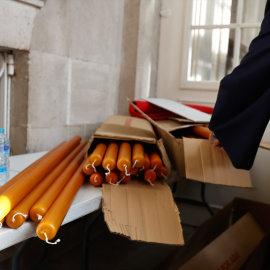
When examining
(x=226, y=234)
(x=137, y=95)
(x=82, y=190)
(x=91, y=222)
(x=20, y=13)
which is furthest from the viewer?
(x=137, y=95)

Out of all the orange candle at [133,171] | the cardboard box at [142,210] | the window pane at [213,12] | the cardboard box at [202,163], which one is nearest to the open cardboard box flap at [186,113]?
the cardboard box at [202,163]

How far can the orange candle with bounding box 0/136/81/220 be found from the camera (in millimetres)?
868

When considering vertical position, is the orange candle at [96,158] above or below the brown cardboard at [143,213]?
above

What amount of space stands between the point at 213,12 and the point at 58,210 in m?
2.24

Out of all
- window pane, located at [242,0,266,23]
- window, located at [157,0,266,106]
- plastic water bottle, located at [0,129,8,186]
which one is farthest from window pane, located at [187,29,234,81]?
plastic water bottle, located at [0,129,8,186]

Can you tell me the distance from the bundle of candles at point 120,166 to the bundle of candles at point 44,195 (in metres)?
0.06

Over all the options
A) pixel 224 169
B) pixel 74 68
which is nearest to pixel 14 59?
pixel 74 68

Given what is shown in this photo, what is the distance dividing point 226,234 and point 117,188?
2.53ft

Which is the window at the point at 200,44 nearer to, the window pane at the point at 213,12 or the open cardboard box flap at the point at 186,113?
the window pane at the point at 213,12

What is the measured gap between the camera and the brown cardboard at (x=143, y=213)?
39.7 inches

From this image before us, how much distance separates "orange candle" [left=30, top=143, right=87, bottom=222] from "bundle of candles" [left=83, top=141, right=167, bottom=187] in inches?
3.0

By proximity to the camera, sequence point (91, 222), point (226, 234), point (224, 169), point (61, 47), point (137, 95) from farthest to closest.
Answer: point (137, 95) → point (61, 47) → point (226, 234) → point (91, 222) → point (224, 169)

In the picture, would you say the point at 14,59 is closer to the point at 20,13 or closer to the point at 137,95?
the point at 20,13

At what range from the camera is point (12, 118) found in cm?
186
